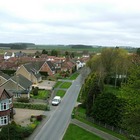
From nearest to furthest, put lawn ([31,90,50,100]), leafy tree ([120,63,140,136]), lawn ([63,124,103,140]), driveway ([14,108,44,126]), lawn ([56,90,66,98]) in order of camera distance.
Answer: leafy tree ([120,63,140,136])
lawn ([63,124,103,140])
driveway ([14,108,44,126])
lawn ([31,90,50,100])
lawn ([56,90,66,98])

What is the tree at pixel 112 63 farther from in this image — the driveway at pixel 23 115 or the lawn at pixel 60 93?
the driveway at pixel 23 115

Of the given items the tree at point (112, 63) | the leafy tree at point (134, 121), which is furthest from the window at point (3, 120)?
the tree at point (112, 63)

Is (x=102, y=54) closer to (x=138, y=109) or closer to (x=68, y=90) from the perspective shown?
(x=68, y=90)

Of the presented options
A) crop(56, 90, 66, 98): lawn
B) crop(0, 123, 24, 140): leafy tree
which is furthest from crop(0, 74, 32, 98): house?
crop(0, 123, 24, 140): leafy tree

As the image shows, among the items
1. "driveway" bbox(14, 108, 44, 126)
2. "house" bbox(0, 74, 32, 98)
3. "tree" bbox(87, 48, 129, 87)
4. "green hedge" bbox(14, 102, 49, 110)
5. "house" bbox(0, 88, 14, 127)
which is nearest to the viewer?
"house" bbox(0, 88, 14, 127)

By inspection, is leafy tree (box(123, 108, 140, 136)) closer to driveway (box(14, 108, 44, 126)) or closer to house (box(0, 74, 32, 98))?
driveway (box(14, 108, 44, 126))

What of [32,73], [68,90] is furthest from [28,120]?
[32,73]
